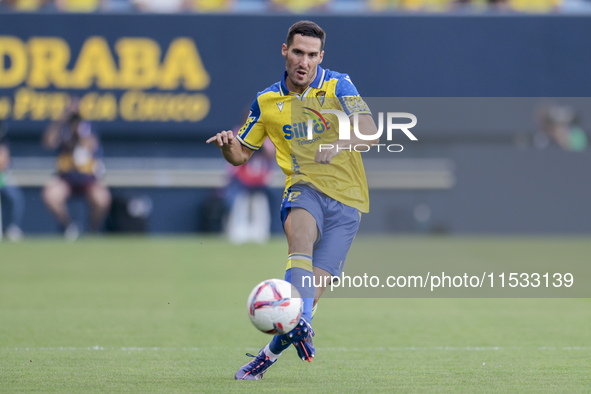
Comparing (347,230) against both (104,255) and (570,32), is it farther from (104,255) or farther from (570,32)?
(570,32)

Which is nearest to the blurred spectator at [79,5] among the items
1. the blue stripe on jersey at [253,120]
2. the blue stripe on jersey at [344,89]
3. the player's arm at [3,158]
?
the player's arm at [3,158]

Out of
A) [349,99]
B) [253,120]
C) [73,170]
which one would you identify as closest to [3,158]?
[73,170]

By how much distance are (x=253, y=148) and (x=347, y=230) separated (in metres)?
0.87

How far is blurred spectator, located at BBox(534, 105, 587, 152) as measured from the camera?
55.9 feet

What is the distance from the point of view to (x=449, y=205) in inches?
676

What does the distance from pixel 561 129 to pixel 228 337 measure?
12506 mm

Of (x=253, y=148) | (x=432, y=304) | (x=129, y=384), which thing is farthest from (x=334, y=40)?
(x=129, y=384)

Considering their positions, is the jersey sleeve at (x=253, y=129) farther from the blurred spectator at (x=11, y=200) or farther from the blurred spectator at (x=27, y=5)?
the blurred spectator at (x=27, y=5)

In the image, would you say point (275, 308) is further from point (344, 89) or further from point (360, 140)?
point (344, 89)

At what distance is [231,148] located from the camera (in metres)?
5.03

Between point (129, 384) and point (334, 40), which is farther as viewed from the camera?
point (334, 40)

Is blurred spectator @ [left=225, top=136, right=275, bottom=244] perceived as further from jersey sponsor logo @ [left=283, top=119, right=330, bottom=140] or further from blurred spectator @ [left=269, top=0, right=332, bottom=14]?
jersey sponsor logo @ [left=283, top=119, right=330, bottom=140]

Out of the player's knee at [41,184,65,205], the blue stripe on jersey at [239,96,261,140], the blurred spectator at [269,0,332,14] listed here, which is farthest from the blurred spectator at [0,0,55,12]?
the blue stripe on jersey at [239,96,261,140]

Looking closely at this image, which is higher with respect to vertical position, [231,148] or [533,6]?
[533,6]
